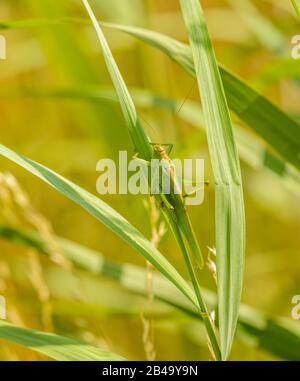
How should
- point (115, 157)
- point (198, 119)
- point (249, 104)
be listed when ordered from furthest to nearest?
point (115, 157)
point (198, 119)
point (249, 104)

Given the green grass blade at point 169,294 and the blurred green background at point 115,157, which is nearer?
the green grass blade at point 169,294

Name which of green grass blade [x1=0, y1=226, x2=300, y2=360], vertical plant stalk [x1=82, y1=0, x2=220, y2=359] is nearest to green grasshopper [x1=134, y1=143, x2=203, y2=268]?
vertical plant stalk [x1=82, y1=0, x2=220, y2=359]

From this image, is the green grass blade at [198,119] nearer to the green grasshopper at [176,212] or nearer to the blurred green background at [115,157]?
the blurred green background at [115,157]

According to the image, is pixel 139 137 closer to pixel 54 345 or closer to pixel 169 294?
pixel 54 345

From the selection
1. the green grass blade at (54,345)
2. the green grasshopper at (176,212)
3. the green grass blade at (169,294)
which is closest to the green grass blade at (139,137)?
the green grasshopper at (176,212)

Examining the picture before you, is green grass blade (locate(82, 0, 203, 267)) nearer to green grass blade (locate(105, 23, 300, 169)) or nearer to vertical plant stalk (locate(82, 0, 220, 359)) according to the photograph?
vertical plant stalk (locate(82, 0, 220, 359))

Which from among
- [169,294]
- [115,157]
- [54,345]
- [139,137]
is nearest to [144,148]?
[139,137]
